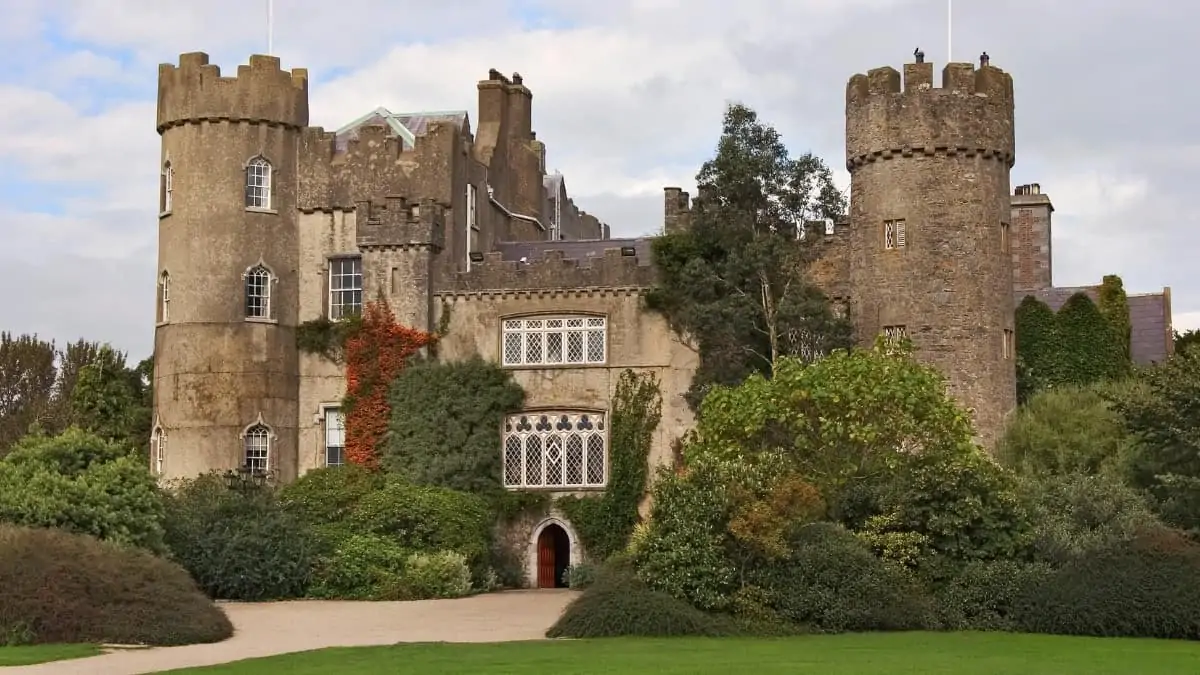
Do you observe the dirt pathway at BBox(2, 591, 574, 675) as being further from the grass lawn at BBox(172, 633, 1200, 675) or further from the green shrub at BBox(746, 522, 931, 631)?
the green shrub at BBox(746, 522, 931, 631)

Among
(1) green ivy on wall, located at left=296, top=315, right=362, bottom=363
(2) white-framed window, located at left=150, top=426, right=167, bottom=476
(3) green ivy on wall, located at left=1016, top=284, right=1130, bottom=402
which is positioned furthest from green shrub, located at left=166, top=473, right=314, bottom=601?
(3) green ivy on wall, located at left=1016, top=284, right=1130, bottom=402

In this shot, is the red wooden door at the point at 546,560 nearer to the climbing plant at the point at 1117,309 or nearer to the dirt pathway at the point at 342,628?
the dirt pathway at the point at 342,628

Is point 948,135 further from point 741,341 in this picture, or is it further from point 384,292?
point 384,292

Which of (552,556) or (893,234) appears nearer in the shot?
(893,234)

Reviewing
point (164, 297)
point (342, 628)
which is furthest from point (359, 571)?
point (164, 297)

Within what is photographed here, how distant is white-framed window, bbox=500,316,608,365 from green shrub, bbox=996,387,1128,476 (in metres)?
10.2

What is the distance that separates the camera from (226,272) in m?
41.0

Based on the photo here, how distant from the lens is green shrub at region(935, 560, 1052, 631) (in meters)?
27.5

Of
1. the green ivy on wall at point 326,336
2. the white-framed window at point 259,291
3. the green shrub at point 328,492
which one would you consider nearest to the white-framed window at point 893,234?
the green ivy on wall at point 326,336

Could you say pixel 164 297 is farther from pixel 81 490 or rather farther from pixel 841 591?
pixel 841 591

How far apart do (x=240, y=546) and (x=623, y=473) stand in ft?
31.6

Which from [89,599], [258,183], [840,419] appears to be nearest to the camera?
[89,599]

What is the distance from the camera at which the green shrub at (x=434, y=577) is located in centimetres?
3550

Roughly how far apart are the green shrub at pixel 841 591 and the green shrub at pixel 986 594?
45 cm
